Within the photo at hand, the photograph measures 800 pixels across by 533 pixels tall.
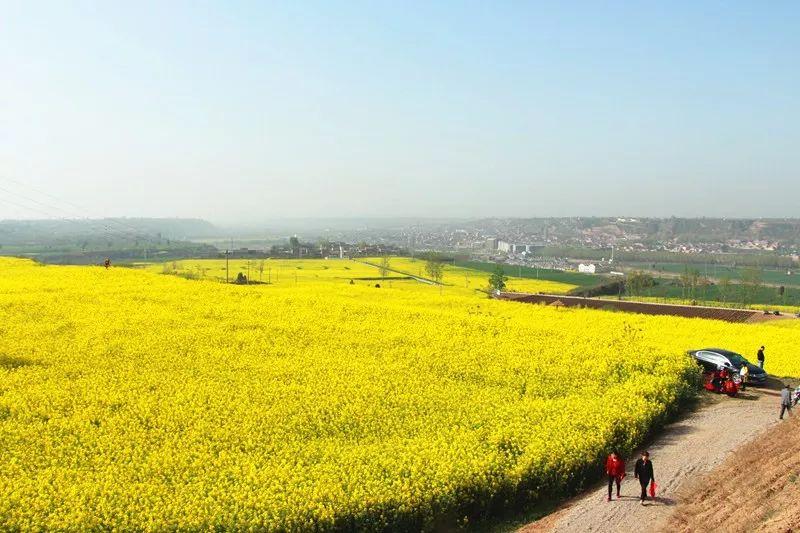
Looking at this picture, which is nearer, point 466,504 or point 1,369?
point 466,504

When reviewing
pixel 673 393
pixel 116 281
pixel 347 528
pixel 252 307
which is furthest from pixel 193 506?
pixel 116 281

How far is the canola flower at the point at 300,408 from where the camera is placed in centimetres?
1508

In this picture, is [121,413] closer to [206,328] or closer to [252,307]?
[206,328]

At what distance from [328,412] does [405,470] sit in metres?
5.20

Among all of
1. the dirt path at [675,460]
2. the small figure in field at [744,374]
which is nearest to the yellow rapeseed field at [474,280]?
the small figure in field at [744,374]

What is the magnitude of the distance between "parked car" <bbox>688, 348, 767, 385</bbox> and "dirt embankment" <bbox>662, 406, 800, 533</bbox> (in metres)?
8.70

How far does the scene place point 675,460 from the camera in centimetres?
1902

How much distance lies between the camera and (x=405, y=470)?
16.5 m

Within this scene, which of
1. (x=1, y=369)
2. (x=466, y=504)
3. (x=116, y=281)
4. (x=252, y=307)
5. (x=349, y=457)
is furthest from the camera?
(x=116, y=281)

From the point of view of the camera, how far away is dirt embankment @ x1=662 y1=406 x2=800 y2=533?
12.6 m

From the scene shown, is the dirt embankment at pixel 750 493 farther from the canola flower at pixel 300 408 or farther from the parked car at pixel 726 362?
the parked car at pixel 726 362

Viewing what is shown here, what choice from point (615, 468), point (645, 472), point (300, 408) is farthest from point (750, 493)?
point (300, 408)

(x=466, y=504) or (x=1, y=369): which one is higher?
(x=1, y=369)

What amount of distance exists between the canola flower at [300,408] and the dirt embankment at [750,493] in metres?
3.19
